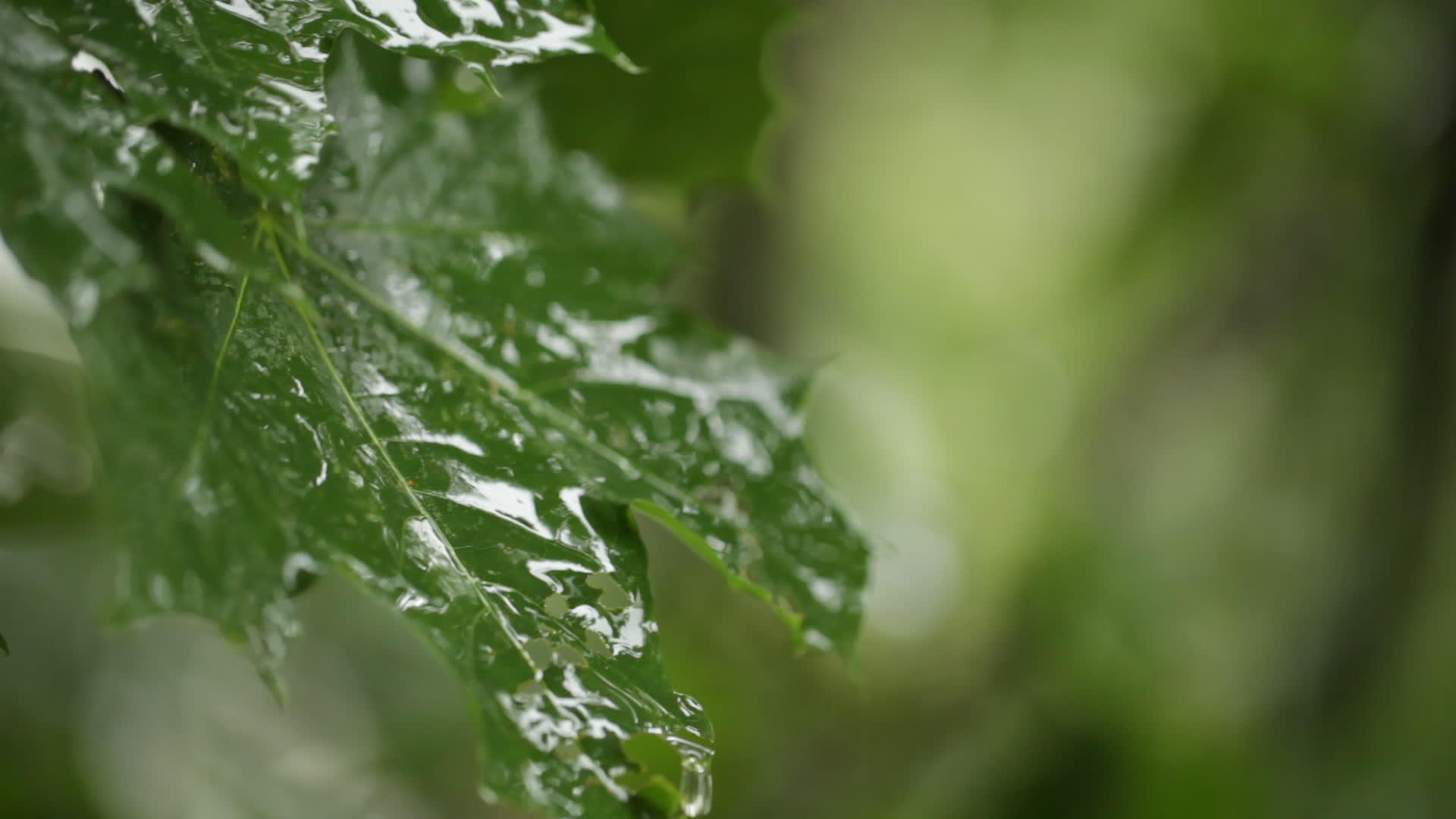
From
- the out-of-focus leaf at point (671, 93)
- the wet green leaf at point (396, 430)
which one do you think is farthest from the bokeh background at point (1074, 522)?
the wet green leaf at point (396, 430)

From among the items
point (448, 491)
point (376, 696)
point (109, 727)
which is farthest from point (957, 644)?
point (448, 491)

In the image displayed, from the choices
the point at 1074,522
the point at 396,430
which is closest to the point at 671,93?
the point at 396,430

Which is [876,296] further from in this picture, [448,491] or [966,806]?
[448,491]

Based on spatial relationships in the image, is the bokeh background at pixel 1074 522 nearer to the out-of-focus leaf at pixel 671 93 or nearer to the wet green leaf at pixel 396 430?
the out-of-focus leaf at pixel 671 93

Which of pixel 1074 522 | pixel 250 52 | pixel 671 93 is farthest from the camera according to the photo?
pixel 1074 522

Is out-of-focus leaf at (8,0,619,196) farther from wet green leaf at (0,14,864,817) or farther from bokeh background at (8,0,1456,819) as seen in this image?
bokeh background at (8,0,1456,819)

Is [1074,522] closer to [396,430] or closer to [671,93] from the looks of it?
[671,93]
